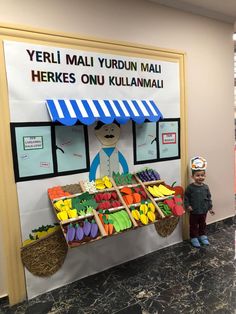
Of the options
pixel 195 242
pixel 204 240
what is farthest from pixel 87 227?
pixel 204 240

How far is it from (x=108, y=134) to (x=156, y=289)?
150cm

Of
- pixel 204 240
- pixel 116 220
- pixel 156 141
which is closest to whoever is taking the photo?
pixel 116 220

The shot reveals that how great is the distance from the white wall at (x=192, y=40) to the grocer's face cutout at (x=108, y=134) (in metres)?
0.86

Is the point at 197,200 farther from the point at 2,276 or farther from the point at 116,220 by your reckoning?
the point at 2,276

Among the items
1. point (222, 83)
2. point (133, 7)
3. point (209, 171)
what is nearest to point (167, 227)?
point (209, 171)

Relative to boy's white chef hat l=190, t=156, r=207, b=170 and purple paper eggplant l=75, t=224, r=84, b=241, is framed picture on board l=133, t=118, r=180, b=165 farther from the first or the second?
purple paper eggplant l=75, t=224, r=84, b=241

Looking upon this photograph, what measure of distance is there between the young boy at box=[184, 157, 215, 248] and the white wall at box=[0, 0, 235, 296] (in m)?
0.29

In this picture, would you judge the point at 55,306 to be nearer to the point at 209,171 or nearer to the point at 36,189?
the point at 36,189

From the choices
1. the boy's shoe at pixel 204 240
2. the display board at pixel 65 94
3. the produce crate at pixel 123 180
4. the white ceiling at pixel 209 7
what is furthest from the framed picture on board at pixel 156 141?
the white ceiling at pixel 209 7

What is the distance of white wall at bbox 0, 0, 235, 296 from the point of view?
218 centimetres

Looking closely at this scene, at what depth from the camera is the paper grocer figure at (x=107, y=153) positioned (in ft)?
8.11

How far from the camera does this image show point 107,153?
252cm

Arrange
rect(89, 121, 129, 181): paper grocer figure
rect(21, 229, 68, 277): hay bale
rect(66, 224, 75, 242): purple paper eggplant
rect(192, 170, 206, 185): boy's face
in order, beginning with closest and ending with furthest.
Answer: rect(66, 224, 75, 242): purple paper eggplant
rect(21, 229, 68, 277): hay bale
rect(89, 121, 129, 181): paper grocer figure
rect(192, 170, 206, 185): boy's face

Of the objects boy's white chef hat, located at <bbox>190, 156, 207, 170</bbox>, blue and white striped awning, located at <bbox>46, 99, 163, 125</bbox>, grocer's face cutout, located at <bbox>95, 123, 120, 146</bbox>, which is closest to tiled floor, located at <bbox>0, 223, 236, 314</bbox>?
boy's white chef hat, located at <bbox>190, 156, 207, 170</bbox>
